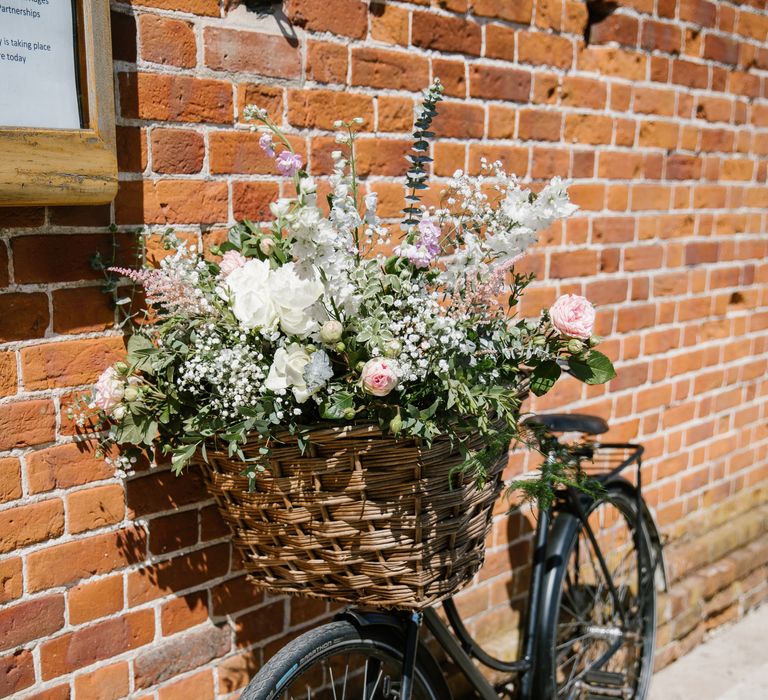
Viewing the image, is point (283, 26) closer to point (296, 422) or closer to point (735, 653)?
point (296, 422)

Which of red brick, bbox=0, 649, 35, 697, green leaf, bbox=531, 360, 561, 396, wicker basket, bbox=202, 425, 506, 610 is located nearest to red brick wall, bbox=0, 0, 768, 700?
red brick, bbox=0, 649, 35, 697

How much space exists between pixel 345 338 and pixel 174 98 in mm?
731

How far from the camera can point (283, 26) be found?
1934 millimetres

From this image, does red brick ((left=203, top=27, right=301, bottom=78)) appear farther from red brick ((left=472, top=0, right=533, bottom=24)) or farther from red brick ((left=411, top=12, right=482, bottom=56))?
red brick ((left=472, top=0, right=533, bottom=24))

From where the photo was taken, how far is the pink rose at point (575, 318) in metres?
1.46

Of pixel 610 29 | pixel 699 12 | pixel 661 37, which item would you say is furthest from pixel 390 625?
pixel 699 12

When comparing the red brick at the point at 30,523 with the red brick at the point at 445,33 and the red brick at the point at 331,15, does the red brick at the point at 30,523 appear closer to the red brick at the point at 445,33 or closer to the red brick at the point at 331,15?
the red brick at the point at 331,15

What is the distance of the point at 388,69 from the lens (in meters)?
2.15

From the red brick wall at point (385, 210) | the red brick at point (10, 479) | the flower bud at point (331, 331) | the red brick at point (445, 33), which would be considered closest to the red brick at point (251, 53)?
the red brick wall at point (385, 210)

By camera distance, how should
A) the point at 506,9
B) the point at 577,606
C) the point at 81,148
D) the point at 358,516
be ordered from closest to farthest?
1. the point at 358,516
2. the point at 81,148
3. the point at 506,9
4. the point at 577,606

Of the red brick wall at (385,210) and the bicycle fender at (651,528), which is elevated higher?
the red brick wall at (385,210)

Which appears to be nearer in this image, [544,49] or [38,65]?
[38,65]

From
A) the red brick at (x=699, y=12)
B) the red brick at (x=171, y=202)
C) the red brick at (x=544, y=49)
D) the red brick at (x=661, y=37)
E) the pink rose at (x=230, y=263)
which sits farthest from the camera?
the red brick at (x=699, y=12)

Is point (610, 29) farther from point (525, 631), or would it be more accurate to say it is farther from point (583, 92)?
point (525, 631)
